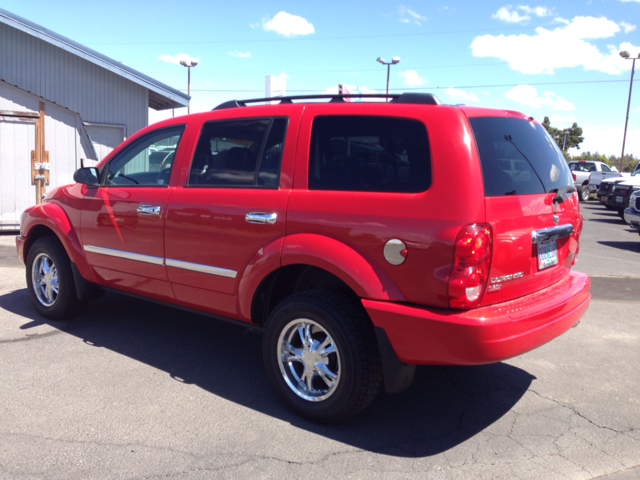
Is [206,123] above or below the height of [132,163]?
above

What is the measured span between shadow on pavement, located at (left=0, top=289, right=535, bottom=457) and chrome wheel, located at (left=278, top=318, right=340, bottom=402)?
21cm

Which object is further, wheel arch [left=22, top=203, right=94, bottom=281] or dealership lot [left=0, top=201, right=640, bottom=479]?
wheel arch [left=22, top=203, right=94, bottom=281]

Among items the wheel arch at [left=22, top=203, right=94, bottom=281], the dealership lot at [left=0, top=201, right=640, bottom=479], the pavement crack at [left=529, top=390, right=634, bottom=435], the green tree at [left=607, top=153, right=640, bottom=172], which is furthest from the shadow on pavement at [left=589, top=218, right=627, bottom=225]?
the green tree at [left=607, top=153, right=640, bottom=172]

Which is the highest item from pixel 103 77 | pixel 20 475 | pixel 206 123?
pixel 103 77

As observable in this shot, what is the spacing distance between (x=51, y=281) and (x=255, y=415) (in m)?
2.88

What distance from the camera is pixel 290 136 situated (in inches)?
142

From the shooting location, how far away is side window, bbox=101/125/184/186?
4375 millimetres

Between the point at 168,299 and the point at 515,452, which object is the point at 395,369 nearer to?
the point at 515,452

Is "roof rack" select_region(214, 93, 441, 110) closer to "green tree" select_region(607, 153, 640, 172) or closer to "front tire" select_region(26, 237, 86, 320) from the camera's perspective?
"front tire" select_region(26, 237, 86, 320)

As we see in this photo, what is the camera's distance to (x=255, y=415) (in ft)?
11.6

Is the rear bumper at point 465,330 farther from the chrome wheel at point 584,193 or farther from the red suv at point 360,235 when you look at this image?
the chrome wheel at point 584,193

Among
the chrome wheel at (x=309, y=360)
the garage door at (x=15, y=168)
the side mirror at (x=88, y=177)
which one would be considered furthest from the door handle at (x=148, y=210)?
the garage door at (x=15, y=168)

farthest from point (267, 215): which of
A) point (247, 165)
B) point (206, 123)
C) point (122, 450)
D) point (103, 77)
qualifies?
point (103, 77)

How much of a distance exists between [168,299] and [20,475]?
1753mm
